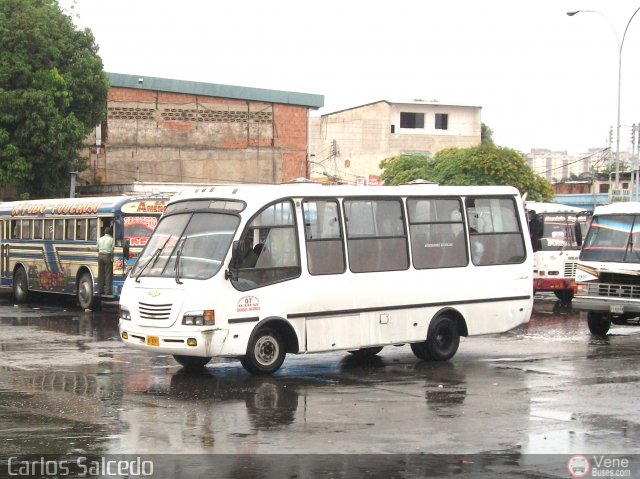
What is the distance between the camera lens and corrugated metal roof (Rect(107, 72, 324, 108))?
47.1 metres

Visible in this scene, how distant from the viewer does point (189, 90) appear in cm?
4881

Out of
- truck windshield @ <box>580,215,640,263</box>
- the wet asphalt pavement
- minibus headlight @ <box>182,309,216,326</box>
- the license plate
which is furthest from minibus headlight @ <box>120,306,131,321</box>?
truck windshield @ <box>580,215,640,263</box>

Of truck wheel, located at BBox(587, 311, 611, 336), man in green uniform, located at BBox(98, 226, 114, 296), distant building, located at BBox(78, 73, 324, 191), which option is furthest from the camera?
distant building, located at BBox(78, 73, 324, 191)

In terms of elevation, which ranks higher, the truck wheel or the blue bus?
the blue bus

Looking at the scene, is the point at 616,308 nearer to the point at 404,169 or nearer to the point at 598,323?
the point at 598,323

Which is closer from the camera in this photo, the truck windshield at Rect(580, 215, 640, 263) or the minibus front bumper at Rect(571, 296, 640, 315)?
the minibus front bumper at Rect(571, 296, 640, 315)

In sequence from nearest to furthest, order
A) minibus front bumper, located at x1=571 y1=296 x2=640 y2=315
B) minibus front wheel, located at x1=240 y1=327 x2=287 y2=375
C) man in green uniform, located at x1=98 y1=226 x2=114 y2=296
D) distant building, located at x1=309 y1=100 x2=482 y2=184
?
minibus front wheel, located at x1=240 y1=327 x2=287 y2=375
minibus front bumper, located at x1=571 y1=296 x2=640 y2=315
man in green uniform, located at x1=98 y1=226 x2=114 y2=296
distant building, located at x1=309 y1=100 x2=482 y2=184

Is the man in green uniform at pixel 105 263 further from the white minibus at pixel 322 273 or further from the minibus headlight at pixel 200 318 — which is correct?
the minibus headlight at pixel 200 318

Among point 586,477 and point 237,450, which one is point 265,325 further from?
point 586,477

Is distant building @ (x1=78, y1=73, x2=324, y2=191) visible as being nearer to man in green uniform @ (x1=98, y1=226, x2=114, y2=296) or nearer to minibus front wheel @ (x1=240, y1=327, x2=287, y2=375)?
man in green uniform @ (x1=98, y1=226, x2=114, y2=296)

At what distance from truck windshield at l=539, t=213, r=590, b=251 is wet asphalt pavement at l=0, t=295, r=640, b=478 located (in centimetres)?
1139

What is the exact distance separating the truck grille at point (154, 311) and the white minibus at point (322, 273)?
2cm

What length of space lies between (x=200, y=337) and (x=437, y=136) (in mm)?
60755

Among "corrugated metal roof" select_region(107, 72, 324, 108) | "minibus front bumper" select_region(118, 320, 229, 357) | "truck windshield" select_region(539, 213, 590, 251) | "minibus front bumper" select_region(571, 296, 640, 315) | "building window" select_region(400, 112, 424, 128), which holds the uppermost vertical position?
"building window" select_region(400, 112, 424, 128)
